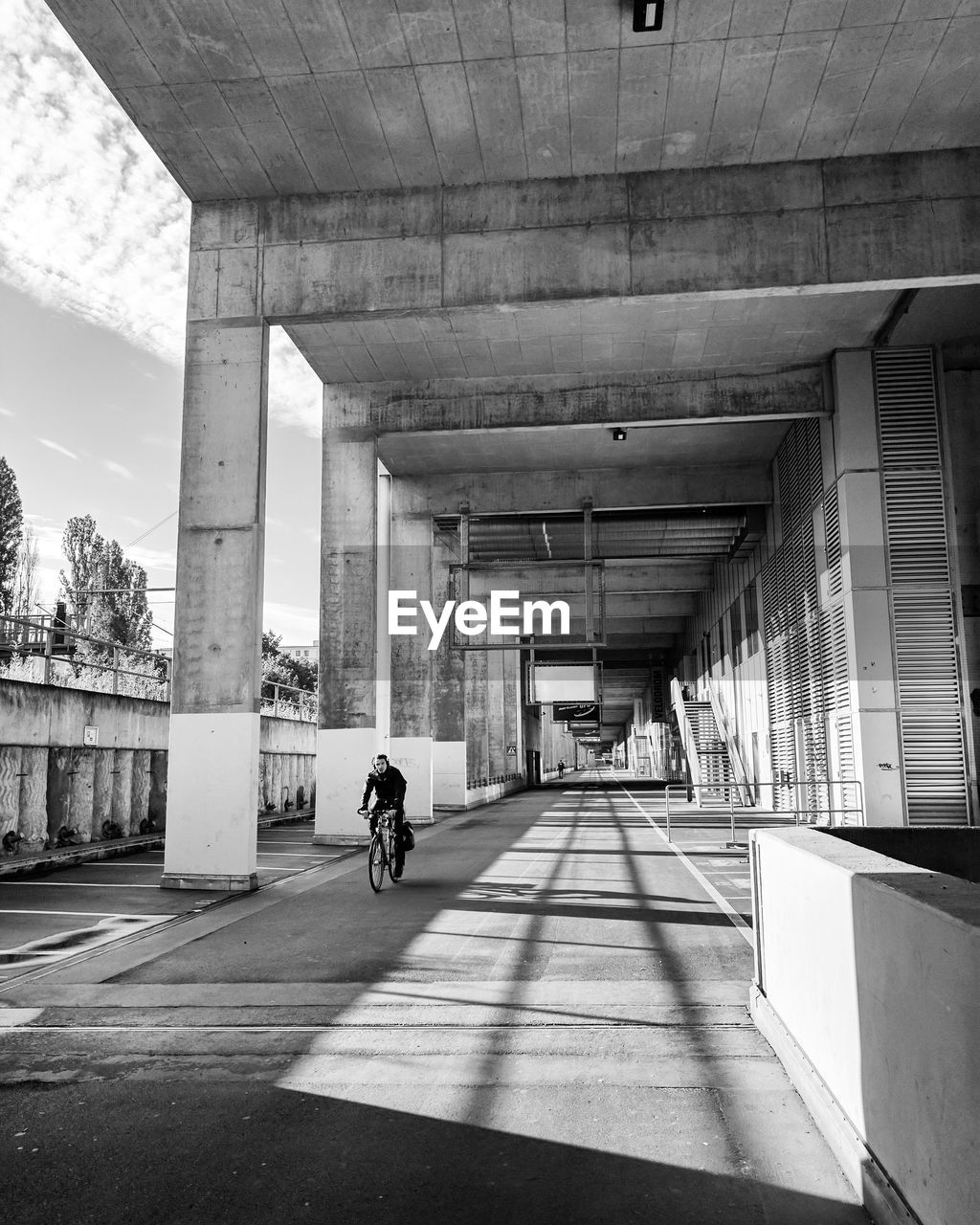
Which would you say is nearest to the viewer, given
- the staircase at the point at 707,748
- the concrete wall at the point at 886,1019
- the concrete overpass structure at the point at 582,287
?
the concrete wall at the point at 886,1019

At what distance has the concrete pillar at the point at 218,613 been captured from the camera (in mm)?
13297

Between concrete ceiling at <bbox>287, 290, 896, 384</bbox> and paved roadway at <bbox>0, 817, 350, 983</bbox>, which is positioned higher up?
concrete ceiling at <bbox>287, 290, 896, 384</bbox>

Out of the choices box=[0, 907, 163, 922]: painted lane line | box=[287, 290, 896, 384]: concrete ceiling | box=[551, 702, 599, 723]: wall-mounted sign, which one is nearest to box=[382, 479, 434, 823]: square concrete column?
box=[287, 290, 896, 384]: concrete ceiling

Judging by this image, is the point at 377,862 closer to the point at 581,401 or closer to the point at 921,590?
the point at 921,590

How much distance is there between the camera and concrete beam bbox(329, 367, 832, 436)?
65.4 feet

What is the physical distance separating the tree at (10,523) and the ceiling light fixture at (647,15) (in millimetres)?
41351

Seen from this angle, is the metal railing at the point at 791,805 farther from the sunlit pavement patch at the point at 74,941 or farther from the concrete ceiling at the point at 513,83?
the concrete ceiling at the point at 513,83

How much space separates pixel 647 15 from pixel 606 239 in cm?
337

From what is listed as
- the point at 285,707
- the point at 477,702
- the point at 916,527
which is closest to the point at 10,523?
the point at 285,707

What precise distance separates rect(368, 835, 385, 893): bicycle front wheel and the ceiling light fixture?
9981 millimetres

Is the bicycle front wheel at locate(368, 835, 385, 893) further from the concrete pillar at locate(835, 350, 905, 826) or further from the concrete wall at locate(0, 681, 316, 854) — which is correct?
the concrete pillar at locate(835, 350, 905, 826)

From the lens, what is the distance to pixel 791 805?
2542cm

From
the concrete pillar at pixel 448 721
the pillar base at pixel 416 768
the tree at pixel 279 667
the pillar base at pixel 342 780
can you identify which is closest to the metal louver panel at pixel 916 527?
the pillar base at pixel 342 780

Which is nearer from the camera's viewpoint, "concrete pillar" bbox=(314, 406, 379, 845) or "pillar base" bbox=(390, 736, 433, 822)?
"concrete pillar" bbox=(314, 406, 379, 845)
